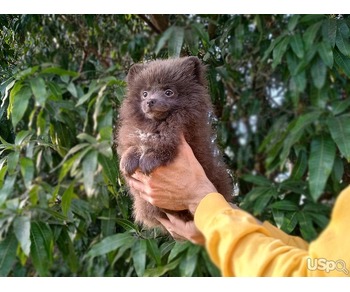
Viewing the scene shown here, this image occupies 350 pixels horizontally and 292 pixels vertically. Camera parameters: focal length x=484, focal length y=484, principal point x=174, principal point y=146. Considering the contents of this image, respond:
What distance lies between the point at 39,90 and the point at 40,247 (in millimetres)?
398

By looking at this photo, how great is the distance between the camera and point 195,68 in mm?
1254

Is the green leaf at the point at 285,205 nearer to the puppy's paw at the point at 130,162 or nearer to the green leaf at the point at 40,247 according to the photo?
the puppy's paw at the point at 130,162

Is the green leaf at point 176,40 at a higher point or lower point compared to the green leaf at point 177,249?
higher

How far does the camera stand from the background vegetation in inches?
45.4

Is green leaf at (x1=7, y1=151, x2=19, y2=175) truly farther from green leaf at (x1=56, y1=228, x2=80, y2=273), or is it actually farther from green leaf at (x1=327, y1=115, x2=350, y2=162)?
green leaf at (x1=327, y1=115, x2=350, y2=162)

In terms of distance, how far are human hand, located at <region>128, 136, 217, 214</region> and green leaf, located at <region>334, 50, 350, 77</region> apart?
462 mm

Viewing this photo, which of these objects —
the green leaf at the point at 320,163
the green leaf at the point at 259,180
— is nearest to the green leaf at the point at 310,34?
the green leaf at the point at 320,163

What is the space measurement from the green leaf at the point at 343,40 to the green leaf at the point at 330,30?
0.07 ft

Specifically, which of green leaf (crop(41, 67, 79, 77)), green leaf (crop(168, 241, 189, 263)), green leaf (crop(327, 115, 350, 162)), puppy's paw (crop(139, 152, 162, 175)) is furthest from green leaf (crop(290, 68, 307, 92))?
green leaf (crop(41, 67, 79, 77))

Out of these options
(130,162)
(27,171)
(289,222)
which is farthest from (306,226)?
(27,171)

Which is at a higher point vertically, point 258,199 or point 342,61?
point 342,61

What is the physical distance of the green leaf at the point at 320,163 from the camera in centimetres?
110

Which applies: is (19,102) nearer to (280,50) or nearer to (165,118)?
(165,118)

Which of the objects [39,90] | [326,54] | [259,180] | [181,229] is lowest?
[181,229]
